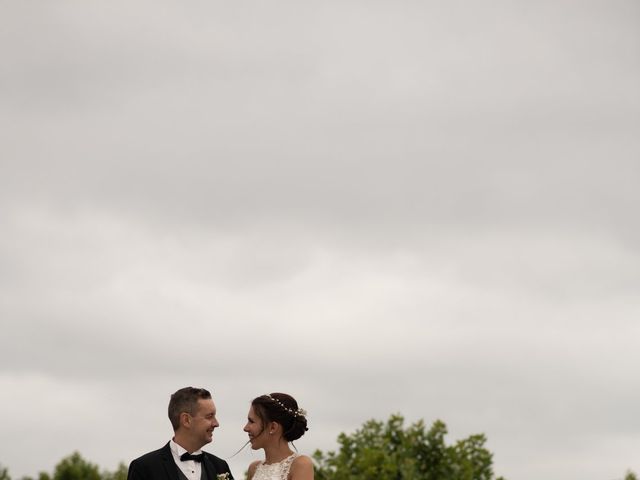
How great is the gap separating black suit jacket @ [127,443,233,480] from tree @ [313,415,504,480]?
687cm

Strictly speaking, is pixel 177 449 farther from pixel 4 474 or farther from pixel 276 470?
pixel 4 474

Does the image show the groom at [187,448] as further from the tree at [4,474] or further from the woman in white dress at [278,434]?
the tree at [4,474]

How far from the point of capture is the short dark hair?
1249cm

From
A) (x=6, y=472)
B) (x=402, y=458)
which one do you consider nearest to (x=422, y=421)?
(x=402, y=458)

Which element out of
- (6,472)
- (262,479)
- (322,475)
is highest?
(6,472)

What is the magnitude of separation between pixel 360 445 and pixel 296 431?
7.25 metres

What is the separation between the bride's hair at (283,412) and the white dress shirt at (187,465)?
84cm

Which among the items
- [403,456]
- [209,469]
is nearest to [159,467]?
[209,469]

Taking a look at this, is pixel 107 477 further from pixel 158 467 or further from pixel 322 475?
pixel 158 467

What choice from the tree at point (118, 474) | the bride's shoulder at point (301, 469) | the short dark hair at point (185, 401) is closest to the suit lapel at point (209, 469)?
the short dark hair at point (185, 401)

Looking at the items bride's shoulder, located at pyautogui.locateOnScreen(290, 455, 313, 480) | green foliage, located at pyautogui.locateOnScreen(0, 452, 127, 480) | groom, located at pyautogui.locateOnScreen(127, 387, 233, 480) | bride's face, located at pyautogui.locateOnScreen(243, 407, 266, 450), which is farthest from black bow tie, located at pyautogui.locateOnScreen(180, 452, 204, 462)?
green foliage, located at pyautogui.locateOnScreen(0, 452, 127, 480)

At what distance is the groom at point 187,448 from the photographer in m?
12.5

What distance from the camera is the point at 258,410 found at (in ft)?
42.3

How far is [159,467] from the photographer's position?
12820 millimetres
